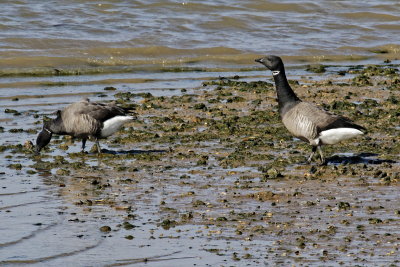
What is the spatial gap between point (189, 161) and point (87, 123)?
1.88 meters

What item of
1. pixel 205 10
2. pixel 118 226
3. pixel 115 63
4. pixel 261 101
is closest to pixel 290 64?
pixel 115 63

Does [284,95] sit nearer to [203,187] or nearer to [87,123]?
[203,187]

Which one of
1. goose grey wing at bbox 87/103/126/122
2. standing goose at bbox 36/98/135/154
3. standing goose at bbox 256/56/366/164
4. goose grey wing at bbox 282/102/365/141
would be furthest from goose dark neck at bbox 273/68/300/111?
goose grey wing at bbox 87/103/126/122

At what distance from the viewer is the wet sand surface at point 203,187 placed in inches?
309

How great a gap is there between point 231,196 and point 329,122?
230 cm

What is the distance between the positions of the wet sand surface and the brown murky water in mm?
28

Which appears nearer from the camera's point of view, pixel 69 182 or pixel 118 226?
pixel 118 226

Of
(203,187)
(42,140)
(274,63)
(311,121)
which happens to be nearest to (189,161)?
(203,187)

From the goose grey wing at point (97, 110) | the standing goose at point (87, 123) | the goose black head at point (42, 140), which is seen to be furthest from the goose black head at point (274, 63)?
the goose black head at point (42, 140)

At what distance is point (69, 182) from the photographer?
1073 centimetres

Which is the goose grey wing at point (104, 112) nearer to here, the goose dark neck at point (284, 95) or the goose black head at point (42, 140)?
the goose black head at point (42, 140)

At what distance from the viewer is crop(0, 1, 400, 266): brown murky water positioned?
8.00 m

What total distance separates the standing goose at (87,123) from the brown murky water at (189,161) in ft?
1.15

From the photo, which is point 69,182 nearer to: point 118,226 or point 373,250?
point 118,226
